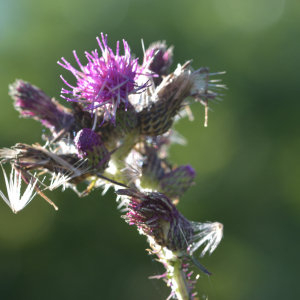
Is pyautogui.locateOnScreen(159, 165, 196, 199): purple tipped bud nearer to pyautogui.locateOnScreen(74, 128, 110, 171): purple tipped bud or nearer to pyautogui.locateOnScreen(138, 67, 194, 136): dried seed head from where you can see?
pyautogui.locateOnScreen(138, 67, 194, 136): dried seed head

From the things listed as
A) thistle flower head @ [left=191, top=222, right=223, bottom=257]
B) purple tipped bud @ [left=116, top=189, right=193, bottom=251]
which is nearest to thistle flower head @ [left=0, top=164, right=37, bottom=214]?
purple tipped bud @ [left=116, top=189, right=193, bottom=251]

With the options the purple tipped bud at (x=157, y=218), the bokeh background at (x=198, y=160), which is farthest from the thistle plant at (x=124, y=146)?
the bokeh background at (x=198, y=160)

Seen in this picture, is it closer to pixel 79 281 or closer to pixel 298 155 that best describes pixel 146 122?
pixel 79 281

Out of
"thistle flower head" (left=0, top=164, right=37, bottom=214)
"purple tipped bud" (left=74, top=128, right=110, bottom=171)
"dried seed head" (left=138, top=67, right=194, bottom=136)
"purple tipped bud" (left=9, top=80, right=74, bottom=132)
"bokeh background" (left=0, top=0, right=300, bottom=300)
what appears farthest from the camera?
"bokeh background" (left=0, top=0, right=300, bottom=300)

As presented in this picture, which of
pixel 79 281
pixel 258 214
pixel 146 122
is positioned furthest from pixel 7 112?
pixel 146 122

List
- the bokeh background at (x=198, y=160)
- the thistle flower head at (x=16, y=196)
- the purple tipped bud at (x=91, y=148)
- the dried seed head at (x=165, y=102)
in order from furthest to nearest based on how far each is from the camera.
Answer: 1. the bokeh background at (x=198, y=160)
2. the dried seed head at (x=165, y=102)
3. the purple tipped bud at (x=91, y=148)
4. the thistle flower head at (x=16, y=196)

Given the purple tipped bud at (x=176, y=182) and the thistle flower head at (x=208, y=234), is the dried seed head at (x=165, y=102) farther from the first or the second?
the thistle flower head at (x=208, y=234)

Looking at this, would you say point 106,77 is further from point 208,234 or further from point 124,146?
Result: point 208,234

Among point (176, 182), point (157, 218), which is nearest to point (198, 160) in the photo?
point (176, 182)
